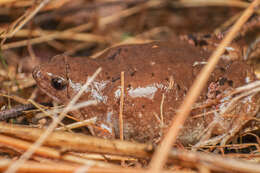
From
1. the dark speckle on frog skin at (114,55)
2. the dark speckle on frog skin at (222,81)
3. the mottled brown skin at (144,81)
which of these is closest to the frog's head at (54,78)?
the mottled brown skin at (144,81)

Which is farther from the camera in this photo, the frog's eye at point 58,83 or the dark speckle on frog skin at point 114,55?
the dark speckle on frog skin at point 114,55

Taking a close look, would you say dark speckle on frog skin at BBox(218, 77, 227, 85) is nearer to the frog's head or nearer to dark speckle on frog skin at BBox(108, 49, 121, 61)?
dark speckle on frog skin at BBox(108, 49, 121, 61)

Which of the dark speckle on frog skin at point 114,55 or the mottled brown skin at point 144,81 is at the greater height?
the dark speckle on frog skin at point 114,55

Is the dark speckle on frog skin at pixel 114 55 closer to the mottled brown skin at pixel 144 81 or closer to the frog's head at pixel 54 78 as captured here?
the mottled brown skin at pixel 144 81

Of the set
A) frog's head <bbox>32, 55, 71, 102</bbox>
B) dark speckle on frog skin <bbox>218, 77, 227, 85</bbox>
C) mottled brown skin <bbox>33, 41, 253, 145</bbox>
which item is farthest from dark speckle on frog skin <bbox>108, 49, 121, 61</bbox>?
dark speckle on frog skin <bbox>218, 77, 227, 85</bbox>

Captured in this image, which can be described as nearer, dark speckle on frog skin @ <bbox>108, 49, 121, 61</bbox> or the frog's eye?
the frog's eye

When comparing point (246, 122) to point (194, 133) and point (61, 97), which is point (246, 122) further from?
point (61, 97)

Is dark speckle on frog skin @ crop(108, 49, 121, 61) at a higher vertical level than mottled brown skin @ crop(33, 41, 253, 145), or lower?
higher

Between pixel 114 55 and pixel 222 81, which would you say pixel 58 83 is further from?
pixel 222 81
